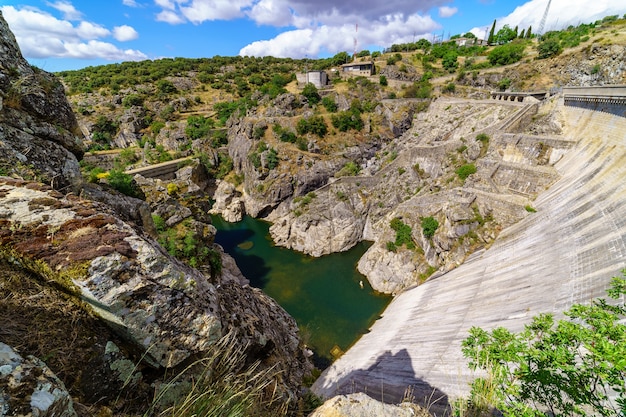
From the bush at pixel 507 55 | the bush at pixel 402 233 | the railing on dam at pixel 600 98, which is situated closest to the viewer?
the railing on dam at pixel 600 98

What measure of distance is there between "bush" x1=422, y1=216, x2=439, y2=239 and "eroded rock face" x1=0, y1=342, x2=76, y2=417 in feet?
75.3

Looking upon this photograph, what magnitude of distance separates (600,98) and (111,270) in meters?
29.4

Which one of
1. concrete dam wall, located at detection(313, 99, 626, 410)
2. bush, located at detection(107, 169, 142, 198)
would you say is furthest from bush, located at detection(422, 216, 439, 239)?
bush, located at detection(107, 169, 142, 198)

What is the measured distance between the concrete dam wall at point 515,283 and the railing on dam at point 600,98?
52 centimetres

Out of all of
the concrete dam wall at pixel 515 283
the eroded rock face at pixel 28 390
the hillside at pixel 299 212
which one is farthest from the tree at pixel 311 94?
the eroded rock face at pixel 28 390

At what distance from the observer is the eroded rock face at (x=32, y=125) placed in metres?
5.39

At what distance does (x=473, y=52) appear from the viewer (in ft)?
186

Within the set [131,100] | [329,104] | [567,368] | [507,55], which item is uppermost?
[507,55]

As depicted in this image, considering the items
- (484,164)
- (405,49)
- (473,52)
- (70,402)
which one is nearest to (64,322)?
(70,402)

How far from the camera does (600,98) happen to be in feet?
62.4

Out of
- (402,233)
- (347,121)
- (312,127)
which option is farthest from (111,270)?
(347,121)

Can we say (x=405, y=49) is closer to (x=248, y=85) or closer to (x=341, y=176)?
(x=248, y=85)

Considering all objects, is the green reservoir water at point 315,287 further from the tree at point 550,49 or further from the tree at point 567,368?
the tree at point 550,49

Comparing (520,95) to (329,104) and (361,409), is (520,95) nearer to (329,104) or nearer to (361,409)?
(329,104)
